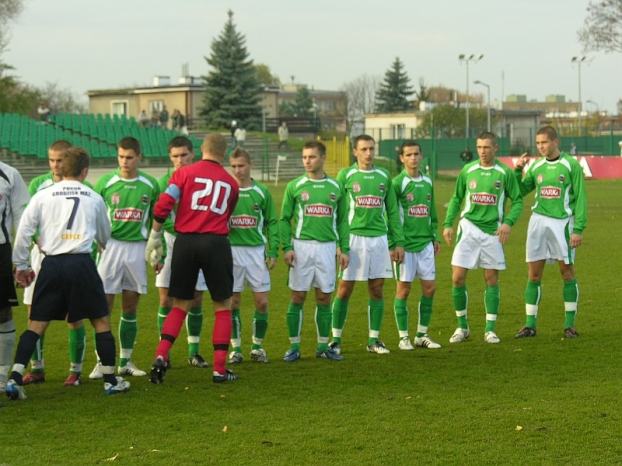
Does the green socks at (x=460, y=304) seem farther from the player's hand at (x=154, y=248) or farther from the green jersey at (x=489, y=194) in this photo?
the player's hand at (x=154, y=248)

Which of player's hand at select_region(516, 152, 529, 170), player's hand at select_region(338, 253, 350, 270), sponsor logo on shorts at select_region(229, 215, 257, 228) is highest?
player's hand at select_region(516, 152, 529, 170)

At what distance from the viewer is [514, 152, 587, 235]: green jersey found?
30.9ft

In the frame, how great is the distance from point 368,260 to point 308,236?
2.23ft

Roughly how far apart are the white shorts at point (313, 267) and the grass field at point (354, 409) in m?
0.72

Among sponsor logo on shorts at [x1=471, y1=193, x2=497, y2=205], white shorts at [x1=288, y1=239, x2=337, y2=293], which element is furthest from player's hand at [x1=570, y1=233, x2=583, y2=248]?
white shorts at [x1=288, y1=239, x2=337, y2=293]

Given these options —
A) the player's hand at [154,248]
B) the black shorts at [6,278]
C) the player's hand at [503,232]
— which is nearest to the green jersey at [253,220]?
the player's hand at [154,248]

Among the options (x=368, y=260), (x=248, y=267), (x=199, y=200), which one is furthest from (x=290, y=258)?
(x=199, y=200)

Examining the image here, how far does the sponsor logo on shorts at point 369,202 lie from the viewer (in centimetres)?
873

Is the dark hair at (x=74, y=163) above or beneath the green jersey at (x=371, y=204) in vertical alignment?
above

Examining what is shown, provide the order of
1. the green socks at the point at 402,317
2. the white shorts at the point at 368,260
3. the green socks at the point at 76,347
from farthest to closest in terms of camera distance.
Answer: the green socks at the point at 402,317, the white shorts at the point at 368,260, the green socks at the point at 76,347

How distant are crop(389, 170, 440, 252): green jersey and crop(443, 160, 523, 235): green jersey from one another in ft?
1.82

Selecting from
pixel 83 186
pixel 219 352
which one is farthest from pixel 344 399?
pixel 83 186

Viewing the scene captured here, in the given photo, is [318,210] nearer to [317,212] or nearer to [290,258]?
[317,212]

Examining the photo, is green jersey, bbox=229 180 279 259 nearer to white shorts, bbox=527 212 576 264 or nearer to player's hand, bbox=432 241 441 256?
player's hand, bbox=432 241 441 256
